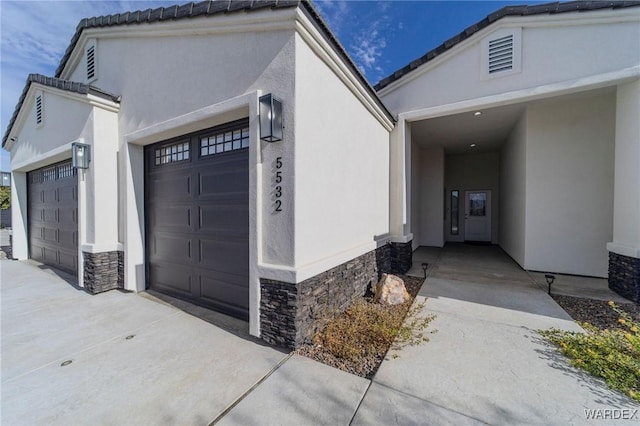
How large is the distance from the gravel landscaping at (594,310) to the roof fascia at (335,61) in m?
4.88

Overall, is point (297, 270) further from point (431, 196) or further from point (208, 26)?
point (431, 196)

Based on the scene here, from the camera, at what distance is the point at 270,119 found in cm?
298

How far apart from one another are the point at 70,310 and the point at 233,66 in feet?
15.8

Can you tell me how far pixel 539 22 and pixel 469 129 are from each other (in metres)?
3.10

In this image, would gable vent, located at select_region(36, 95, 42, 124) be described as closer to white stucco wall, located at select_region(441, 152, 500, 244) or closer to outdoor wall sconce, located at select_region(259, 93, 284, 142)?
outdoor wall sconce, located at select_region(259, 93, 284, 142)

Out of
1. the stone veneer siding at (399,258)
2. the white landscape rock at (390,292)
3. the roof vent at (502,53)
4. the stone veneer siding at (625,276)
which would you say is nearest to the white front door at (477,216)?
the stone veneer siding at (625,276)

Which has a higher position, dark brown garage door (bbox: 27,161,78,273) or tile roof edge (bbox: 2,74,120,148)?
tile roof edge (bbox: 2,74,120,148)

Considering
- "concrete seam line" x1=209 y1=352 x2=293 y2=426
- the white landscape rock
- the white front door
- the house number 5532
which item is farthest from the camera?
the white front door

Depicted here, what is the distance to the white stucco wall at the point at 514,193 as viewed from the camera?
665cm

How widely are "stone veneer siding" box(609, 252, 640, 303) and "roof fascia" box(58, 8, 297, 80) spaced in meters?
6.96

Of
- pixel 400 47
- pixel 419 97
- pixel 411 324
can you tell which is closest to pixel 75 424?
pixel 411 324

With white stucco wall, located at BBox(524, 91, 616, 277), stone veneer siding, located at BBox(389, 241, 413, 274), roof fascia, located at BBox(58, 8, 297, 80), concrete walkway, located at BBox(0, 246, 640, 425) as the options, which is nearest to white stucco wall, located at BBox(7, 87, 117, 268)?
roof fascia, located at BBox(58, 8, 297, 80)

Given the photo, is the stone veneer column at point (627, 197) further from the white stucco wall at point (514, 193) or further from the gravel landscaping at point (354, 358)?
the gravel landscaping at point (354, 358)

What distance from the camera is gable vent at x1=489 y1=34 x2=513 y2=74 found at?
5.16m
